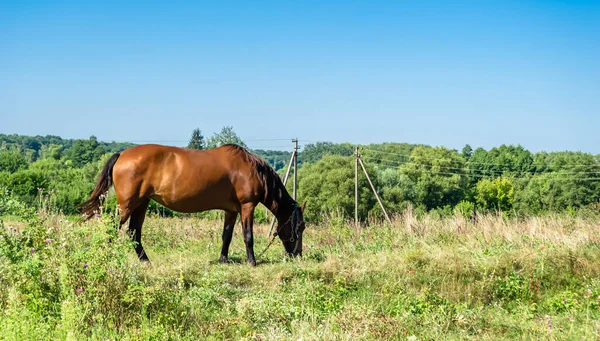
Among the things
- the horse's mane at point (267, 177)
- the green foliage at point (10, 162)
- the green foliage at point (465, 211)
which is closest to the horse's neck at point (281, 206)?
the horse's mane at point (267, 177)

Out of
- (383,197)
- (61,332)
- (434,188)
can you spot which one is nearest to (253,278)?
(61,332)

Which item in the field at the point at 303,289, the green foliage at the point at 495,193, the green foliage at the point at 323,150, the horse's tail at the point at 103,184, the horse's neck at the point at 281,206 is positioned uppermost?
the green foliage at the point at 323,150

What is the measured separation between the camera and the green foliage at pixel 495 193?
7869 cm

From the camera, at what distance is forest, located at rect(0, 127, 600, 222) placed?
48.5 m

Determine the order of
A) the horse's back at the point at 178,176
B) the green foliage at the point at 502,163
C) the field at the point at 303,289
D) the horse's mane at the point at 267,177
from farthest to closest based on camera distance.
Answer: the green foliage at the point at 502,163 < the horse's mane at the point at 267,177 < the horse's back at the point at 178,176 < the field at the point at 303,289

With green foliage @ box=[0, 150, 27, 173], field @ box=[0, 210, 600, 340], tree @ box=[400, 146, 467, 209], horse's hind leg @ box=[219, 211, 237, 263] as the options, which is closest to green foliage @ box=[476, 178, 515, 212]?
tree @ box=[400, 146, 467, 209]

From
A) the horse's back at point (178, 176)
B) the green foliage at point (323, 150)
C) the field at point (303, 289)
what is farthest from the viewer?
the green foliage at point (323, 150)

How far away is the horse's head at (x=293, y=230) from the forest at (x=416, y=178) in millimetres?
26493

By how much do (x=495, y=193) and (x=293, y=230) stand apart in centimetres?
7553

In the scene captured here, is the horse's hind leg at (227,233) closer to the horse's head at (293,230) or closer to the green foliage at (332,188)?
the horse's head at (293,230)

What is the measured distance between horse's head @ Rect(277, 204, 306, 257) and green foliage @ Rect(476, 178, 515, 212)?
7364 cm

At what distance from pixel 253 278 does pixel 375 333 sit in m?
2.76

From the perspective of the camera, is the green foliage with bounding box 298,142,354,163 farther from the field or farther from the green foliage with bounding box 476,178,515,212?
the field

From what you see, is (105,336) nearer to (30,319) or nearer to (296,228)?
(30,319)
